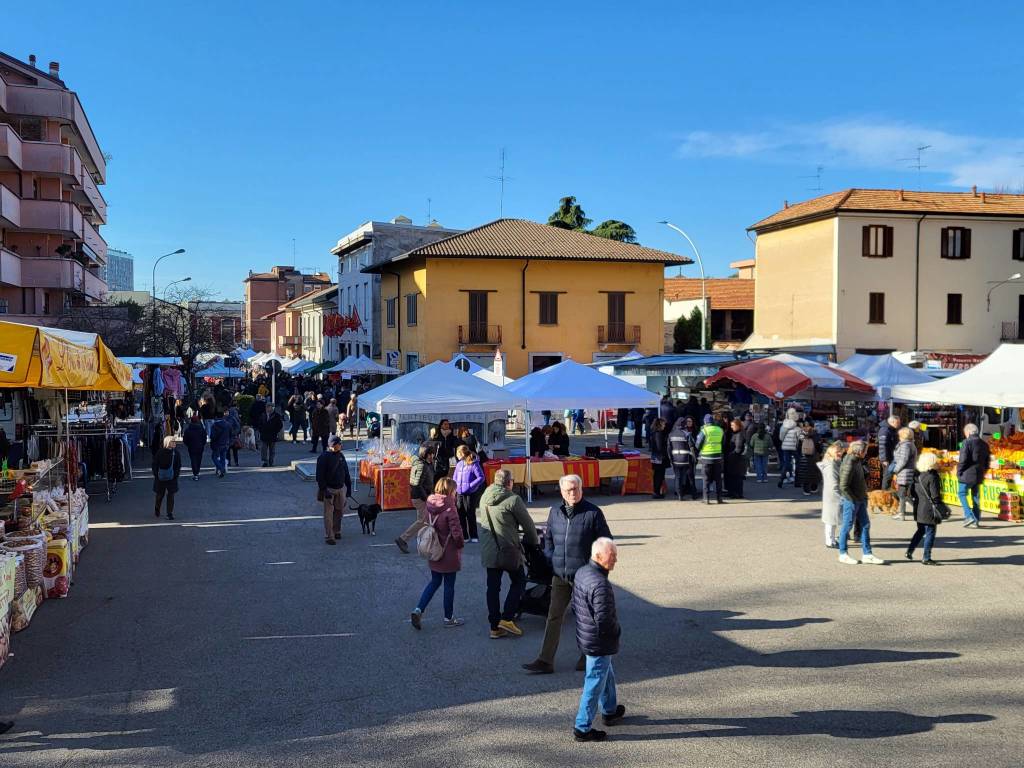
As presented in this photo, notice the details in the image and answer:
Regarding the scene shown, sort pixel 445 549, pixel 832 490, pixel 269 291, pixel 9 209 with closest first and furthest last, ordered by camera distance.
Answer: pixel 445 549, pixel 832 490, pixel 9 209, pixel 269 291

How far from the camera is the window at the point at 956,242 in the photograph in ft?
136

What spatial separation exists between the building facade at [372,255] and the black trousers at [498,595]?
1665 inches

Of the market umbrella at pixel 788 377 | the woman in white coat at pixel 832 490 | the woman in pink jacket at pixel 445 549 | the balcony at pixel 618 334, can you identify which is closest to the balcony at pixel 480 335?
the balcony at pixel 618 334

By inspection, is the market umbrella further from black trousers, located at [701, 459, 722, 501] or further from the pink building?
the pink building

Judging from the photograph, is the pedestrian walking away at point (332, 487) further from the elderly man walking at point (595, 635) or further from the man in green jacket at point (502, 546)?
the elderly man walking at point (595, 635)

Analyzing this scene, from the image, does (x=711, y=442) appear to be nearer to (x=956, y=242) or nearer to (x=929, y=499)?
(x=929, y=499)

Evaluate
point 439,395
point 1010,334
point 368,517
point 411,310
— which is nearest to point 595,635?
point 368,517

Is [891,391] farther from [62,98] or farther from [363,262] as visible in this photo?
[363,262]

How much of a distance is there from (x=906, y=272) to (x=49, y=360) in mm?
39816

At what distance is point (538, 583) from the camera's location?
30.4 ft

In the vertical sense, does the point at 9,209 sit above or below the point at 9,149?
below

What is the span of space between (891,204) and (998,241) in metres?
5.60

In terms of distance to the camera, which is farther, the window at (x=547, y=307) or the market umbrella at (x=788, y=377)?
the window at (x=547, y=307)

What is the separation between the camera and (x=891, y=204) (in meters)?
41.2
